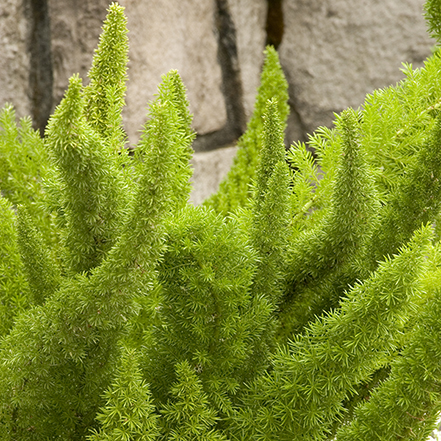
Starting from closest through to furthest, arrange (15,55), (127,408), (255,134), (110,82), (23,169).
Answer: (127,408), (110,82), (23,169), (255,134), (15,55)

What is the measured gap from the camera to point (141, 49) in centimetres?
86

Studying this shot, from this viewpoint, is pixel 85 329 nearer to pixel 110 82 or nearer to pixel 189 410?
pixel 189 410

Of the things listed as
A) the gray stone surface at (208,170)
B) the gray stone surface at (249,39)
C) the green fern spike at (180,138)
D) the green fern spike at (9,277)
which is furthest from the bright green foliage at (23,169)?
the gray stone surface at (249,39)

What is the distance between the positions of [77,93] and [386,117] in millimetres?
258

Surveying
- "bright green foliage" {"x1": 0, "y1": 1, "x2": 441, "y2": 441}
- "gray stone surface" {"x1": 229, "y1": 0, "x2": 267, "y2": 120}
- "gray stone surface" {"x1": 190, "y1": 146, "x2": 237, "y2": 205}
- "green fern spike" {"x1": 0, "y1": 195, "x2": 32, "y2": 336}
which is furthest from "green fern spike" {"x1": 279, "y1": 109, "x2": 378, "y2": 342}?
"gray stone surface" {"x1": 229, "y1": 0, "x2": 267, "y2": 120}

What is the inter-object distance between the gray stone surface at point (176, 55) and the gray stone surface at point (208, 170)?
1.9 inches

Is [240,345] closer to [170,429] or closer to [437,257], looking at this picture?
[170,429]

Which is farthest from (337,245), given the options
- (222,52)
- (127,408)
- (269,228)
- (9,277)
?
(222,52)

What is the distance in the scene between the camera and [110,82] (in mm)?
414

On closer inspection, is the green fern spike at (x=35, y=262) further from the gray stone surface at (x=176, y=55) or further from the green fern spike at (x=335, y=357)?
the gray stone surface at (x=176, y=55)

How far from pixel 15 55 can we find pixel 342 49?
601mm

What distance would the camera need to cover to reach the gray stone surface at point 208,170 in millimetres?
1002

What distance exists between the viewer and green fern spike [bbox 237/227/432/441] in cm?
30

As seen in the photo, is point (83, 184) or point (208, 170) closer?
point (83, 184)
